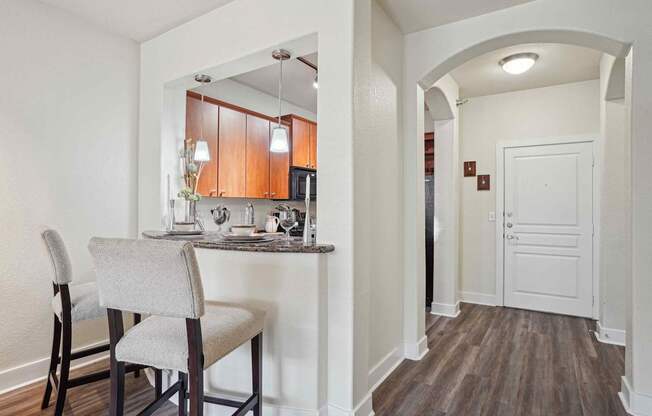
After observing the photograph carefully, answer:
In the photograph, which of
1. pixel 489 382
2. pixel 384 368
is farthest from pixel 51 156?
pixel 489 382

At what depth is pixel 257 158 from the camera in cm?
394

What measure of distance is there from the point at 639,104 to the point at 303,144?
3.37m

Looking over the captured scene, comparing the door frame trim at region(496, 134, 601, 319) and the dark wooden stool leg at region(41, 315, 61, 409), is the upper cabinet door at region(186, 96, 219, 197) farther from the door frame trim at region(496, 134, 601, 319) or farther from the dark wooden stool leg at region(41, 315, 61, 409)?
the door frame trim at region(496, 134, 601, 319)

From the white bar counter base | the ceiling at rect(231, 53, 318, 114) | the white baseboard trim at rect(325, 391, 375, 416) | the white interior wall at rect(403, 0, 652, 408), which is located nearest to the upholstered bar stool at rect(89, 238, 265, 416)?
the white bar counter base

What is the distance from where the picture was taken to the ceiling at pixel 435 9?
239 centimetres

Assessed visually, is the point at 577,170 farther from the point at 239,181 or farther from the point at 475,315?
the point at 239,181

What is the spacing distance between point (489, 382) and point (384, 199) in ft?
4.78

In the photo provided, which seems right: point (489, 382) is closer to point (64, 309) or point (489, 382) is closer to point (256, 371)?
point (256, 371)

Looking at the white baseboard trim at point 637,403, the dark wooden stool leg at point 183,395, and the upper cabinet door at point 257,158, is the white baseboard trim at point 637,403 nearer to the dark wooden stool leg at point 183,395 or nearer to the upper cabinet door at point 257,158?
the dark wooden stool leg at point 183,395

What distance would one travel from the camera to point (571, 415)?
202cm

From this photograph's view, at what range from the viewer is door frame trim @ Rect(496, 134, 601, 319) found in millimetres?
3846

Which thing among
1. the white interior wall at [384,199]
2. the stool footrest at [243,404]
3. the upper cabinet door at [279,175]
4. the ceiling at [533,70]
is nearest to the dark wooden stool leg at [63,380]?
the stool footrest at [243,404]

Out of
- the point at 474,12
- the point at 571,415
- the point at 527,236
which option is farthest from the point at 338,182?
the point at 527,236

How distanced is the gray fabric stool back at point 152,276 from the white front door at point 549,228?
4.14m
